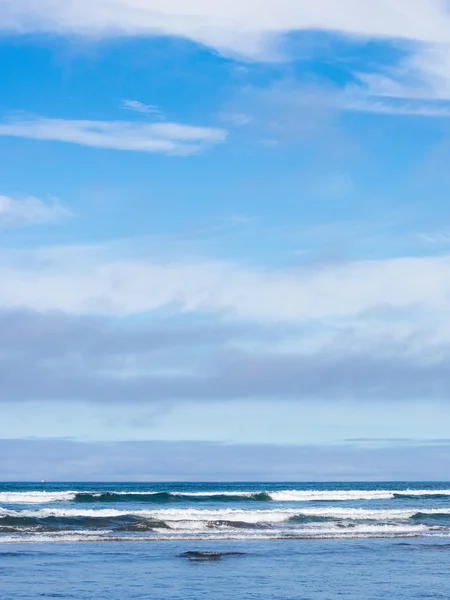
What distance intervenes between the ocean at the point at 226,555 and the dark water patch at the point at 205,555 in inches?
2.8

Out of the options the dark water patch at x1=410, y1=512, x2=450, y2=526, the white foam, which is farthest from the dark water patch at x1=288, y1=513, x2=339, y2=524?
the white foam

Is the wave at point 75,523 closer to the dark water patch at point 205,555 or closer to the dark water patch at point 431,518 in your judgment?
the dark water patch at point 205,555

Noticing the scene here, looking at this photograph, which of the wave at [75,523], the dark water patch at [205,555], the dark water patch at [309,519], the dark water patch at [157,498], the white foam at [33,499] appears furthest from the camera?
the dark water patch at [157,498]

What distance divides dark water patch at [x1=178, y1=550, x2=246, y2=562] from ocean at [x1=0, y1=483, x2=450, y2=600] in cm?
7

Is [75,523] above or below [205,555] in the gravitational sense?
below

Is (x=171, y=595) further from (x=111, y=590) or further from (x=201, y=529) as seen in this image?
(x=201, y=529)

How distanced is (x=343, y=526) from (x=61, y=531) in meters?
14.1

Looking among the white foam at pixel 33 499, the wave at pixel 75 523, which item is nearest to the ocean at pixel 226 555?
the wave at pixel 75 523

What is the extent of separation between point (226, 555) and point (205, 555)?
0.90 meters

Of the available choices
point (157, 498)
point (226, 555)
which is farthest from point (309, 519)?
point (157, 498)

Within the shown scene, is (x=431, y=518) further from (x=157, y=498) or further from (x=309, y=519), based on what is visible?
(x=157, y=498)

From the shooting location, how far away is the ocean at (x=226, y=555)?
22234 mm

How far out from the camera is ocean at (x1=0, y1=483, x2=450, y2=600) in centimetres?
2223

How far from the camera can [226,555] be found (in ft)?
95.8
